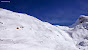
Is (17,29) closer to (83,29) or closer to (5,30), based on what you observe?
(5,30)

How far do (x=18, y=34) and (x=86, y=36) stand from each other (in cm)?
904

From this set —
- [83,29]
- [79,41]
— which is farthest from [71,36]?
[83,29]

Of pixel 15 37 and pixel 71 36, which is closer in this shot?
pixel 15 37

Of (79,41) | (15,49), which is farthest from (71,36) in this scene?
(15,49)

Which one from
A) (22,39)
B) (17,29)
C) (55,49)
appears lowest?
(55,49)

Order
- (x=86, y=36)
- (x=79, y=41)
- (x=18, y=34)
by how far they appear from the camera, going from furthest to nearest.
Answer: (x=86, y=36) → (x=79, y=41) → (x=18, y=34)

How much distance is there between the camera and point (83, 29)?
1423cm

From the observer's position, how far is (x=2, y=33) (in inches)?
317

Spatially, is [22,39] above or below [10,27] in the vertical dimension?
below

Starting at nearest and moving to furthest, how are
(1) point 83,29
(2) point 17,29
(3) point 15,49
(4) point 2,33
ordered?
(3) point 15,49, (4) point 2,33, (2) point 17,29, (1) point 83,29

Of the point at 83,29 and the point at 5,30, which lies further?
the point at 83,29

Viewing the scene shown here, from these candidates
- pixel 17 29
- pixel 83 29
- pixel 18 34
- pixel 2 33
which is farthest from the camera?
pixel 83 29

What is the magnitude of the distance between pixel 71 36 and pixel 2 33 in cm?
878

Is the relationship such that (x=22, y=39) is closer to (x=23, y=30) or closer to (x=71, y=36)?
(x=23, y=30)
